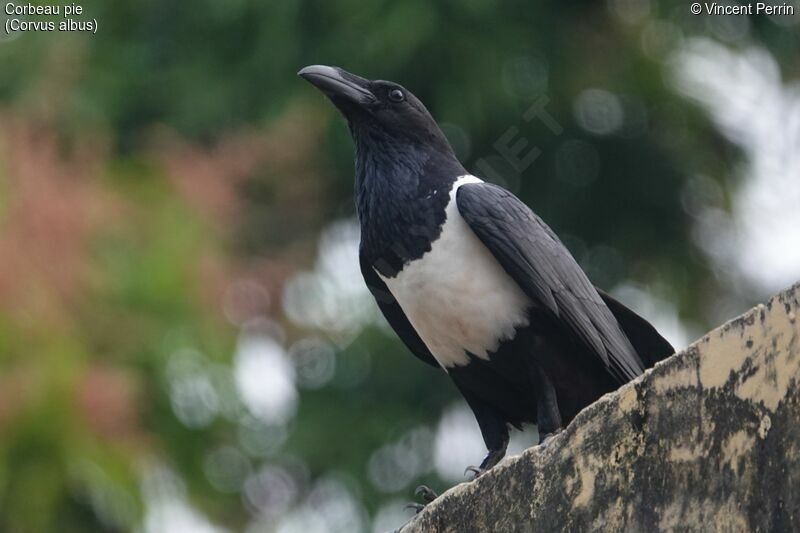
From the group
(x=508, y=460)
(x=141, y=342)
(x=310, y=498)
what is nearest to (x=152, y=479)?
(x=141, y=342)

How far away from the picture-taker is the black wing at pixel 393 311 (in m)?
5.45

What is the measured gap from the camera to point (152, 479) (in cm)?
1131

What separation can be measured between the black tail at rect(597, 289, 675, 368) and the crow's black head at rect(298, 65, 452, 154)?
84 cm

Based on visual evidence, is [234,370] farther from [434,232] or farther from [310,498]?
[434,232]

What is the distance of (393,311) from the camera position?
5594 millimetres

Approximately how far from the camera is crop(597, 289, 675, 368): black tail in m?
5.39

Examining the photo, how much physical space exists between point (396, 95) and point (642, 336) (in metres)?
1.21

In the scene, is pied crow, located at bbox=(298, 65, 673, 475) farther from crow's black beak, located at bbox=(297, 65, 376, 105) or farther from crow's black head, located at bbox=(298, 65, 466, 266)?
crow's black beak, located at bbox=(297, 65, 376, 105)

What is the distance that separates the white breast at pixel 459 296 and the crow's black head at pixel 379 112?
58 cm

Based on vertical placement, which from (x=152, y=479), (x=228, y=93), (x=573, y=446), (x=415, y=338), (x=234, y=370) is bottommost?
(x=573, y=446)

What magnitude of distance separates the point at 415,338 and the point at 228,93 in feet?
24.8

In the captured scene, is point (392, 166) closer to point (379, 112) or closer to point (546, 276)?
point (379, 112)

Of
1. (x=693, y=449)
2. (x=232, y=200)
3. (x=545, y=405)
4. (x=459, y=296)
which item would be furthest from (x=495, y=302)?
(x=232, y=200)

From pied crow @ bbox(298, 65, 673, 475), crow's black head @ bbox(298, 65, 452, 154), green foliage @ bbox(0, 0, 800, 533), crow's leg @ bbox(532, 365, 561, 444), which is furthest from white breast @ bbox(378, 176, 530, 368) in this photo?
green foliage @ bbox(0, 0, 800, 533)
